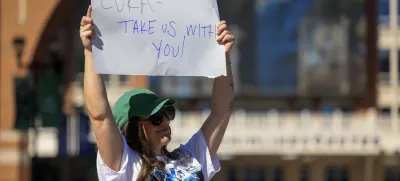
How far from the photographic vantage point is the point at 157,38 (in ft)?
16.0

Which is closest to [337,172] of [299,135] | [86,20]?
[299,135]

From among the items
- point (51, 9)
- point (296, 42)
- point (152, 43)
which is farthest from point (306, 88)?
point (152, 43)

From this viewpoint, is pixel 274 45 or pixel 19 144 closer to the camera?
pixel 19 144

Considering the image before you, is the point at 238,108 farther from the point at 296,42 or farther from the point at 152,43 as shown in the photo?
the point at 152,43

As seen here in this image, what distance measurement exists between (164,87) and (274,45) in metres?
3.68

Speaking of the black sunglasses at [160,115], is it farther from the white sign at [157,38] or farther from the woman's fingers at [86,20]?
the woman's fingers at [86,20]

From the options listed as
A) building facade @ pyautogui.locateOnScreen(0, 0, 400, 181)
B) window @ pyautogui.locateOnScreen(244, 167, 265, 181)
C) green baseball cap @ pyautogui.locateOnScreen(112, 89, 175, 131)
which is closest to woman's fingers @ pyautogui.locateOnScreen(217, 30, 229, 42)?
green baseball cap @ pyautogui.locateOnScreen(112, 89, 175, 131)

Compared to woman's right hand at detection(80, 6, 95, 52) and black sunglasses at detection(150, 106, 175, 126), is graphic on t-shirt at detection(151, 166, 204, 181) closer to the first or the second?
black sunglasses at detection(150, 106, 175, 126)

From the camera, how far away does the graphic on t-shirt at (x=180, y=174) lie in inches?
186

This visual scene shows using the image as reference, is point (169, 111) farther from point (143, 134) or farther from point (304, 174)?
point (304, 174)

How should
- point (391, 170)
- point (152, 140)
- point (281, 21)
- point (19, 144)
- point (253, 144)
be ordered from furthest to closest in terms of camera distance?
point (391, 170)
point (281, 21)
point (253, 144)
point (19, 144)
point (152, 140)

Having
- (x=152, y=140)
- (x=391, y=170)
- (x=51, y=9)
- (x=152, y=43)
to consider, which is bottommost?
(x=391, y=170)

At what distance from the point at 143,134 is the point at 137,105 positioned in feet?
0.45

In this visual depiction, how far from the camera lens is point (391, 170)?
128 feet
